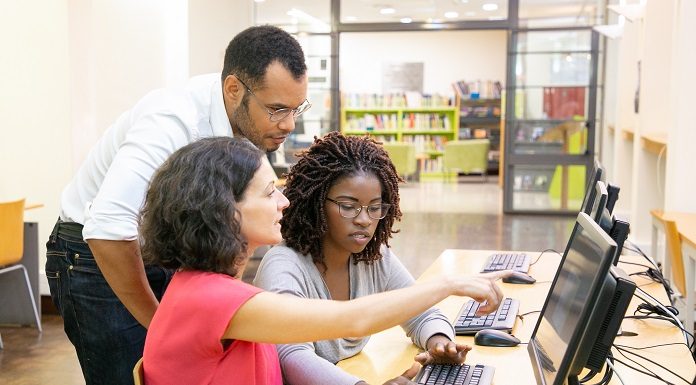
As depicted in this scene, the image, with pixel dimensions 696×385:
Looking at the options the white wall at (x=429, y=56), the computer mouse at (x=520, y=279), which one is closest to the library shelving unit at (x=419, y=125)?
the white wall at (x=429, y=56)

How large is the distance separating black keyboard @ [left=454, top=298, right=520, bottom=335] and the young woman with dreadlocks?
0.18 m

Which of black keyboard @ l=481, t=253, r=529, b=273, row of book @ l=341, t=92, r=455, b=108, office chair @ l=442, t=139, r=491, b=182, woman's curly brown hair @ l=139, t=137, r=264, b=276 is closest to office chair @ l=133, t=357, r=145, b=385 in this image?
woman's curly brown hair @ l=139, t=137, r=264, b=276

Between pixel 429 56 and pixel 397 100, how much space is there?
108 centimetres

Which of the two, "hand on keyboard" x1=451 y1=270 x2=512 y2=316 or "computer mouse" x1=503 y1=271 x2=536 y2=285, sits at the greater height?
"hand on keyboard" x1=451 y1=270 x2=512 y2=316

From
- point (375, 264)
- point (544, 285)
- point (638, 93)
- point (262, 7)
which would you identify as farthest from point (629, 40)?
point (375, 264)

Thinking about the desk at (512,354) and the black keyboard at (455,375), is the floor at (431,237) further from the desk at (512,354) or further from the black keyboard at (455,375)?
the black keyboard at (455,375)

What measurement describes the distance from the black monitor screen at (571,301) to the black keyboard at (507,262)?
152cm

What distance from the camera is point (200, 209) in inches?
56.9

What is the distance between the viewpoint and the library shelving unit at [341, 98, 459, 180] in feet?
51.2

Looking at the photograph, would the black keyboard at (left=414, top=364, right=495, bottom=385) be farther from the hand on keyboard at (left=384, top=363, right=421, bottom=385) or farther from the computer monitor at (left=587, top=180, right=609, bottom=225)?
the computer monitor at (left=587, top=180, right=609, bottom=225)

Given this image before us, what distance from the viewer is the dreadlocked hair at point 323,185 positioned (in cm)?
210

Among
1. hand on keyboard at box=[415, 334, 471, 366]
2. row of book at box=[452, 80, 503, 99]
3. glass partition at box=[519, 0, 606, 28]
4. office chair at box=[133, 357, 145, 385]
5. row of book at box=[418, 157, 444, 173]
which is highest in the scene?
glass partition at box=[519, 0, 606, 28]

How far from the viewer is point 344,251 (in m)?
2.13

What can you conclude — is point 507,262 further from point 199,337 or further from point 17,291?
point 17,291
